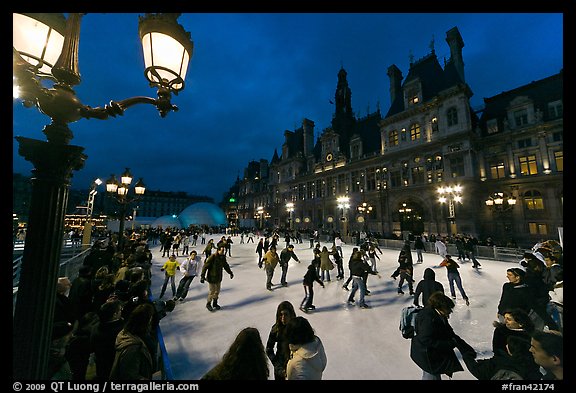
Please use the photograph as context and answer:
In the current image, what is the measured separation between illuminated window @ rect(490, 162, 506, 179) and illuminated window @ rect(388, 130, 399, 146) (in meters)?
10.1

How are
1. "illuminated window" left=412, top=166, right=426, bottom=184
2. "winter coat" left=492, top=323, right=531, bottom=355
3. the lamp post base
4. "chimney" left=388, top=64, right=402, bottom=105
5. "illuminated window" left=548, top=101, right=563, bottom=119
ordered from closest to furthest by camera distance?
the lamp post base
"winter coat" left=492, top=323, right=531, bottom=355
"illuminated window" left=548, top=101, right=563, bottom=119
"illuminated window" left=412, top=166, right=426, bottom=184
"chimney" left=388, top=64, right=402, bottom=105

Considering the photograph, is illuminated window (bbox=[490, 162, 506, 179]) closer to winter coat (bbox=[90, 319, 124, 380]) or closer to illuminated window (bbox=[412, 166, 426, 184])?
illuminated window (bbox=[412, 166, 426, 184])

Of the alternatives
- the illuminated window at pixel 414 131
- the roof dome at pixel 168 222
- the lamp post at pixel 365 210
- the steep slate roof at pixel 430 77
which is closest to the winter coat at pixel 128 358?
the lamp post at pixel 365 210

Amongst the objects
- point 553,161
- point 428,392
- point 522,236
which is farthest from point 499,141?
point 428,392

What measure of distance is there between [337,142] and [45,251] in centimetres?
3819

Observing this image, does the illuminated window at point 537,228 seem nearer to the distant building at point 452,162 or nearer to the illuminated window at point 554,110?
the distant building at point 452,162

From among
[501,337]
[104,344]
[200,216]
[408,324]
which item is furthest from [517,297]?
[200,216]

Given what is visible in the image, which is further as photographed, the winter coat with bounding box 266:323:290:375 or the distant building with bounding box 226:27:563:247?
the distant building with bounding box 226:27:563:247

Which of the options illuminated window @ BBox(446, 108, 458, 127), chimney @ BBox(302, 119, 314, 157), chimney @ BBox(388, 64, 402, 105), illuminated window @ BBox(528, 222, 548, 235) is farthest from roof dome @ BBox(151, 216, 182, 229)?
illuminated window @ BBox(528, 222, 548, 235)

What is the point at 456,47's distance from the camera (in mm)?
26125

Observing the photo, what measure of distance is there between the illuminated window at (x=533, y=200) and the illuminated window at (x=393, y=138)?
13566 millimetres

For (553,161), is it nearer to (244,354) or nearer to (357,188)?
(357,188)

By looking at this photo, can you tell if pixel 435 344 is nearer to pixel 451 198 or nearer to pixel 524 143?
pixel 451 198

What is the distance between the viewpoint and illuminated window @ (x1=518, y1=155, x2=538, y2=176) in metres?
21.7
